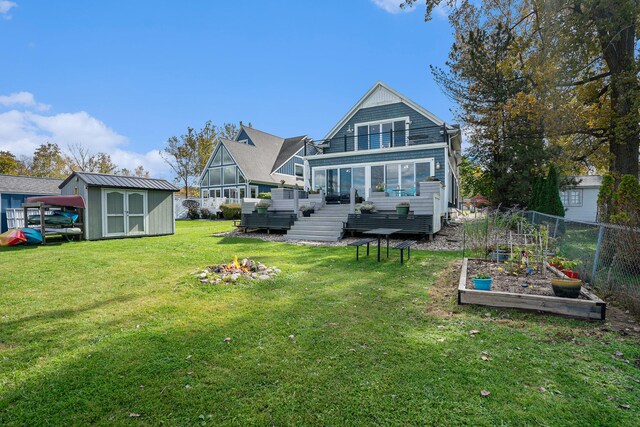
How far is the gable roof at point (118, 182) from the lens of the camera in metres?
12.6

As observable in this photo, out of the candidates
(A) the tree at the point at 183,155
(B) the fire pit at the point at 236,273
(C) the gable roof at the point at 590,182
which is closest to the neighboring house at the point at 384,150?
(B) the fire pit at the point at 236,273

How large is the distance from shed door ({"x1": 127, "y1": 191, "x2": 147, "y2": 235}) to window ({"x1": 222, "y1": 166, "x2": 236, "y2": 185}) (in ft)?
47.9

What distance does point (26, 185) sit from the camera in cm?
1656

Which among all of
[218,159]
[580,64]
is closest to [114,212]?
[218,159]

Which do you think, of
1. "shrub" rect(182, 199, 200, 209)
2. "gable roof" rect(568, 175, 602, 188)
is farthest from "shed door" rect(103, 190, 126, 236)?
"gable roof" rect(568, 175, 602, 188)

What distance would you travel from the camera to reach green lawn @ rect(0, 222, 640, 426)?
2.27 metres

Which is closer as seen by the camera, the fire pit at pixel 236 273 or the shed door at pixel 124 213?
the fire pit at pixel 236 273

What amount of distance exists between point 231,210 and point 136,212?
10.2 metres

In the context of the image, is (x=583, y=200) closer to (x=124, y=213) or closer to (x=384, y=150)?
(x=384, y=150)

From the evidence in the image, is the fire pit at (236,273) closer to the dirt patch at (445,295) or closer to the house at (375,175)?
the dirt patch at (445,295)

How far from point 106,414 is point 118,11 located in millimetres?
14191

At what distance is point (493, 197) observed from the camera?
57.4ft

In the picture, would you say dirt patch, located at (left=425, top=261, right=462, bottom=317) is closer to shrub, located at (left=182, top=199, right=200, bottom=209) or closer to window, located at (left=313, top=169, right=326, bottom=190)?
window, located at (left=313, top=169, right=326, bottom=190)

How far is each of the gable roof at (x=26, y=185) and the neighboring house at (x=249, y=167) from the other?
13.0 m
